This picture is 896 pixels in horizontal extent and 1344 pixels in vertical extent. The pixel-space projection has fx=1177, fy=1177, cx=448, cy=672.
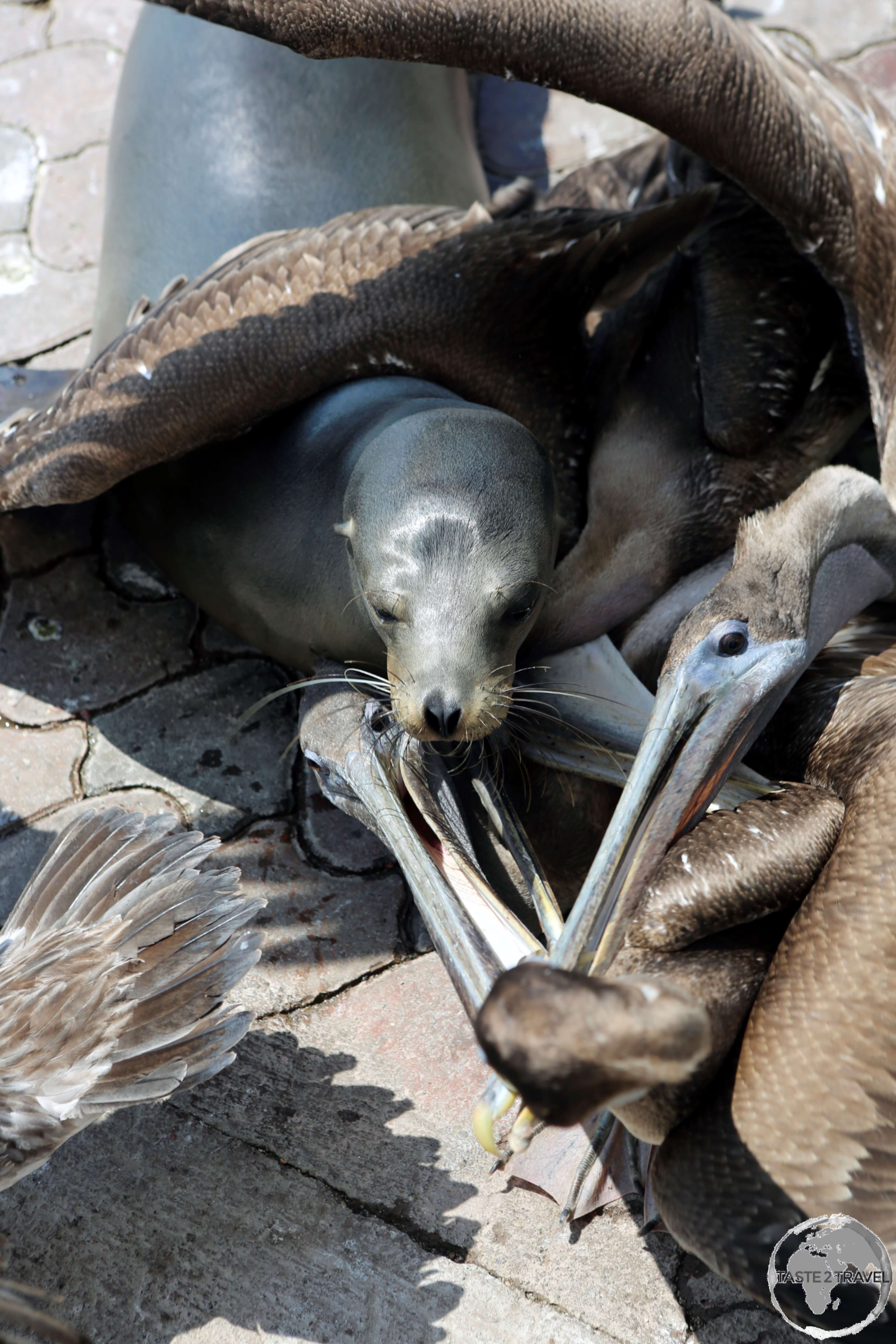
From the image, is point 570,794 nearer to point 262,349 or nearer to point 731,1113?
point 731,1113

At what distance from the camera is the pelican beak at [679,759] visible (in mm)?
2096

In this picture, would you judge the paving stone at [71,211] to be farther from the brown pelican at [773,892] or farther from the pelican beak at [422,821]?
the brown pelican at [773,892]

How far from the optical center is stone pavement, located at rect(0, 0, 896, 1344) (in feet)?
7.61

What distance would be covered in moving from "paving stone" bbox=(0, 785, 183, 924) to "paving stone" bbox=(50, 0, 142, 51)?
320cm

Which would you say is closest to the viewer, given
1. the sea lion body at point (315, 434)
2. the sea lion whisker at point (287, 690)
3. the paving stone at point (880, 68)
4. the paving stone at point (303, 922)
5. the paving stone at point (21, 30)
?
the sea lion body at point (315, 434)

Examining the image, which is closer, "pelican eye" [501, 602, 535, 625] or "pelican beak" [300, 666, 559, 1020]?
"pelican beak" [300, 666, 559, 1020]

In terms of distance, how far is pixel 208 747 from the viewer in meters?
3.26

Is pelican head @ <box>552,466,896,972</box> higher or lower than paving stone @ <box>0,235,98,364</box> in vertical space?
higher

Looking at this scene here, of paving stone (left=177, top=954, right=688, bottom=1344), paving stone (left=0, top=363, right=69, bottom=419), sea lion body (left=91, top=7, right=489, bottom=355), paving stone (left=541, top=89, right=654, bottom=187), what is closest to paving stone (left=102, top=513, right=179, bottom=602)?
paving stone (left=0, top=363, right=69, bottom=419)

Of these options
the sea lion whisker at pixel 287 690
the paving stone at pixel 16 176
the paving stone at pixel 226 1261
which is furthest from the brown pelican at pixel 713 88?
the paving stone at pixel 16 176

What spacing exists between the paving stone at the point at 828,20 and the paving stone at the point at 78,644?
3.29 metres

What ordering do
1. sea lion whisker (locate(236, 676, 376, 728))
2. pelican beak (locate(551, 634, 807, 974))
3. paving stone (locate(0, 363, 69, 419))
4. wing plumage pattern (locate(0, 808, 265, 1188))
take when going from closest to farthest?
1. pelican beak (locate(551, 634, 807, 974))
2. wing plumage pattern (locate(0, 808, 265, 1188))
3. sea lion whisker (locate(236, 676, 376, 728))
4. paving stone (locate(0, 363, 69, 419))

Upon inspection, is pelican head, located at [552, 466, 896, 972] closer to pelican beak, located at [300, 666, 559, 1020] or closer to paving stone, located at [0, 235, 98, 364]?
pelican beak, located at [300, 666, 559, 1020]

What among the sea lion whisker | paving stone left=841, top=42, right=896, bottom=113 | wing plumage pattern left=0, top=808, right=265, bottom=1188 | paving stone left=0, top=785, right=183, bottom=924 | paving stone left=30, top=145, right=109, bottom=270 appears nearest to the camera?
wing plumage pattern left=0, top=808, right=265, bottom=1188
